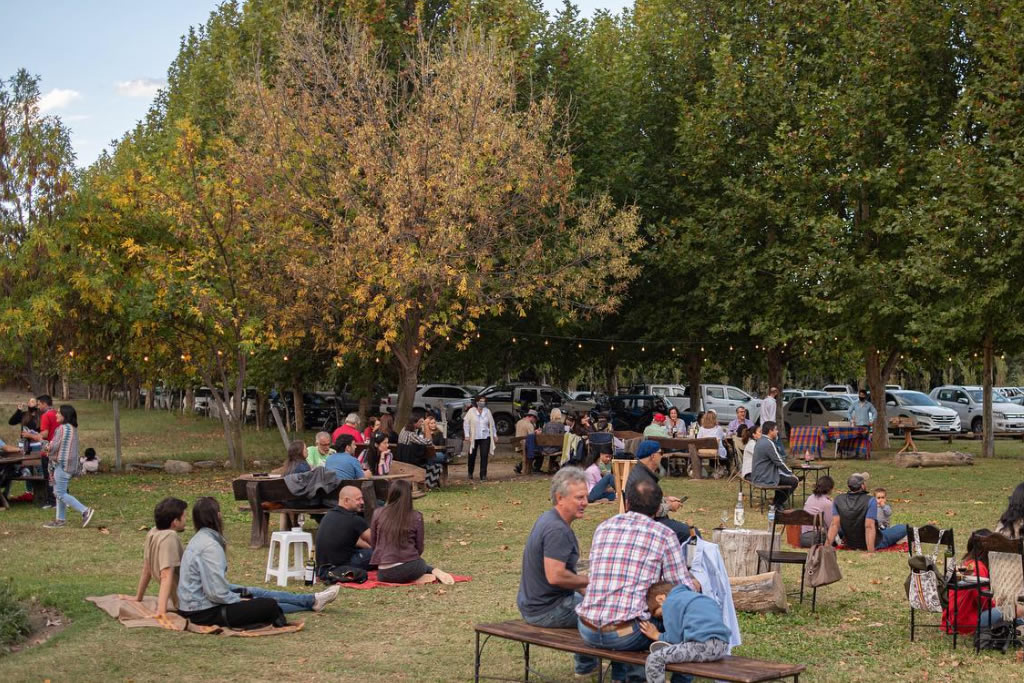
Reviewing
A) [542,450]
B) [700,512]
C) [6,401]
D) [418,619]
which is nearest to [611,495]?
[700,512]

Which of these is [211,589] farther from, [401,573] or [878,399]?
[878,399]

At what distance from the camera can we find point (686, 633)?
680cm

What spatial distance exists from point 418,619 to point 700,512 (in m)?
9.04

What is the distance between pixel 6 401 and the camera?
214 feet

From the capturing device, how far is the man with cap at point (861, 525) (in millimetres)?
13961

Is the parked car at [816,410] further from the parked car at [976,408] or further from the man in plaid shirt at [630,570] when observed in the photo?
the man in plaid shirt at [630,570]

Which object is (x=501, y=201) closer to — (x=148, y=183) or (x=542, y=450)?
(x=542, y=450)

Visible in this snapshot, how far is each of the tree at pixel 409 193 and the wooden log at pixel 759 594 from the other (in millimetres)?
12905

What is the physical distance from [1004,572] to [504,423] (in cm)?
3196

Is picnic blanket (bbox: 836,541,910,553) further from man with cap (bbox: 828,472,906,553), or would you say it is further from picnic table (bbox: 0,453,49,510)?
picnic table (bbox: 0,453,49,510)

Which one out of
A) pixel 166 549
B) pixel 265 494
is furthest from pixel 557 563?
pixel 265 494

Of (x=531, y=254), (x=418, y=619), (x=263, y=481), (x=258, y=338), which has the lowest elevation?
(x=418, y=619)

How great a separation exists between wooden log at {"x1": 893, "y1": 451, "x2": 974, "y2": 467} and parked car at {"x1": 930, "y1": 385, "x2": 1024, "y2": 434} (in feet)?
39.4

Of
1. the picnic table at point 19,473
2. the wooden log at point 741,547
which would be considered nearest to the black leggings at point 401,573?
the wooden log at point 741,547
